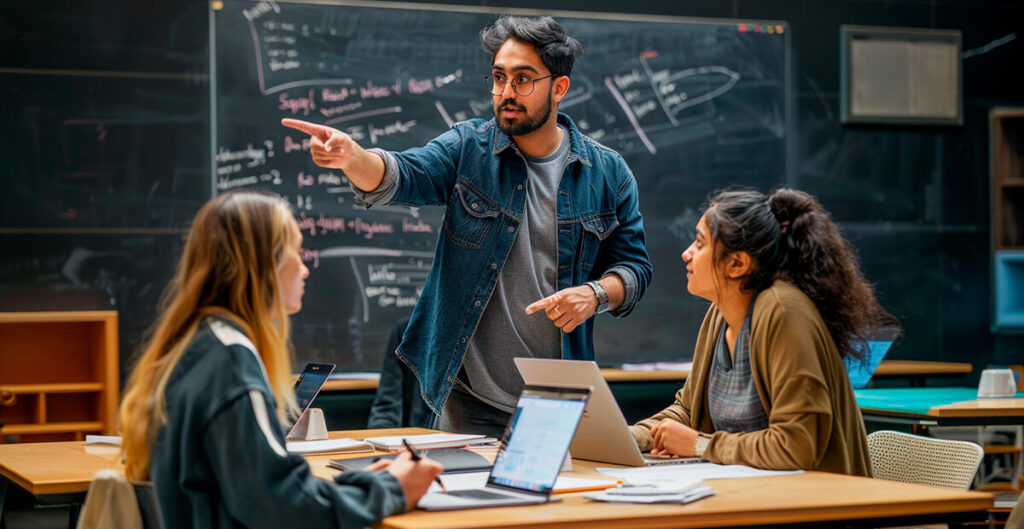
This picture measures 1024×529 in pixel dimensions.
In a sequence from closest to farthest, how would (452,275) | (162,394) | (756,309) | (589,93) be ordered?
(162,394), (756,309), (452,275), (589,93)

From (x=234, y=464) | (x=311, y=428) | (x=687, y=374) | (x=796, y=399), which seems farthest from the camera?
(x=687, y=374)

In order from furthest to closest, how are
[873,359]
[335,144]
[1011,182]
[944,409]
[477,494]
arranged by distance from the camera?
1. [1011,182]
2. [873,359]
3. [944,409]
4. [335,144]
5. [477,494]

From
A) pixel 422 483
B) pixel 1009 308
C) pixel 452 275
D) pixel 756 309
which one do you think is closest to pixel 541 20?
pixel 452 275

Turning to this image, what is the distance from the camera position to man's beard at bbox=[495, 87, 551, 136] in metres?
2.95

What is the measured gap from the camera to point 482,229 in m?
2.94

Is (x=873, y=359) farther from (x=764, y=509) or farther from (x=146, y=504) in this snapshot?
(x=146, y=504)

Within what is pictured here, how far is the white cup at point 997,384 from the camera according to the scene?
13.0ft

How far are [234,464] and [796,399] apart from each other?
109cm

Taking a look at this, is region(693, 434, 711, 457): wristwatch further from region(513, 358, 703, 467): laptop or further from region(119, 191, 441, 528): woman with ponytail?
region(119, 191, 441, 528): woman with ponytail

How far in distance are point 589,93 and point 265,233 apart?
388 centimetres

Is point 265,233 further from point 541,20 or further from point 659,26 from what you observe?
point 659,26

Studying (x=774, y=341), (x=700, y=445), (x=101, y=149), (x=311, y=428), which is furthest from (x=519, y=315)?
(x=101, y=149)

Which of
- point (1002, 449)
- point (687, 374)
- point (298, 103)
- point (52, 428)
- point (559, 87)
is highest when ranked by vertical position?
point (298, 103)

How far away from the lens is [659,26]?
5.71 m
